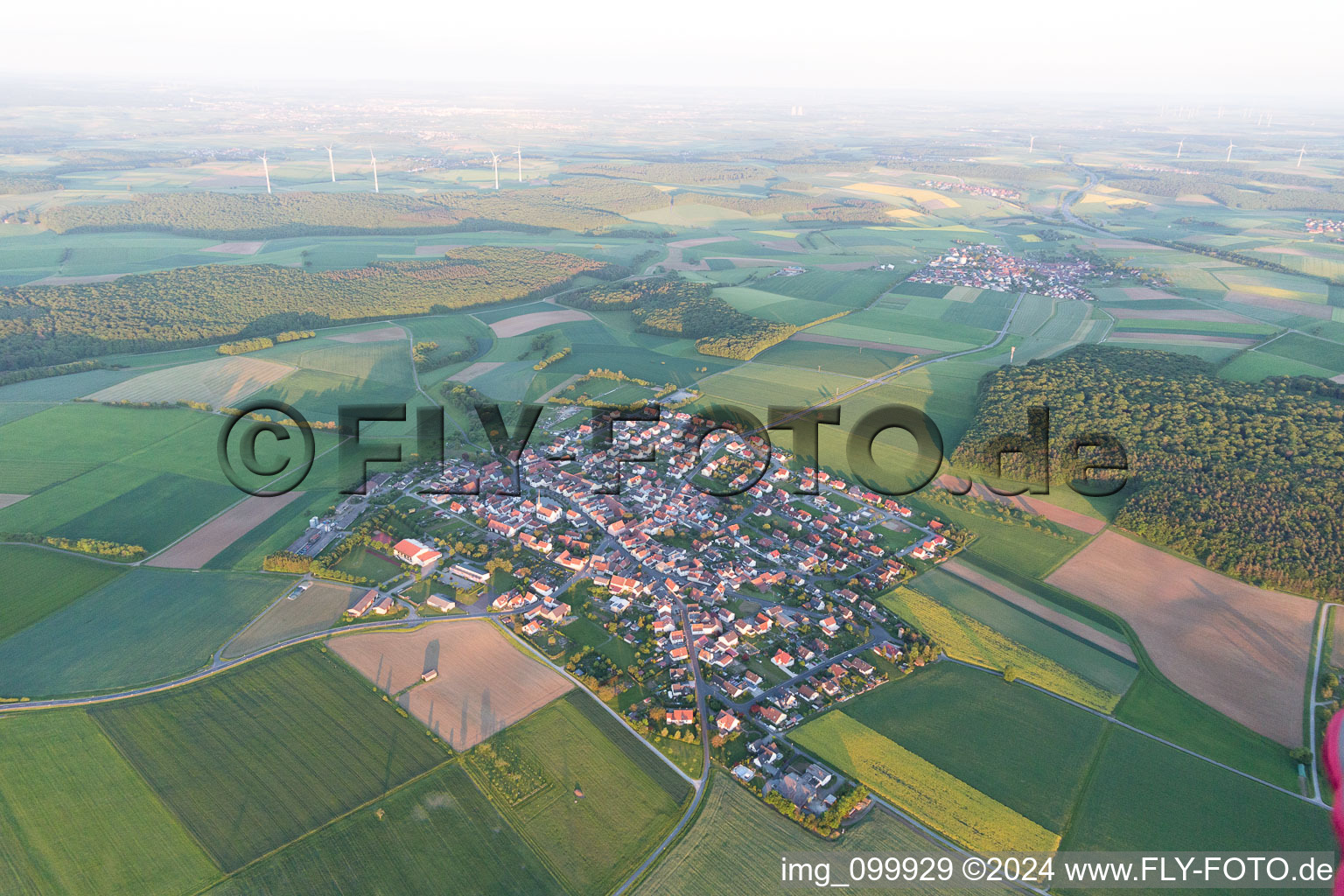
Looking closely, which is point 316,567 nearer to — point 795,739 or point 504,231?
point 795,739

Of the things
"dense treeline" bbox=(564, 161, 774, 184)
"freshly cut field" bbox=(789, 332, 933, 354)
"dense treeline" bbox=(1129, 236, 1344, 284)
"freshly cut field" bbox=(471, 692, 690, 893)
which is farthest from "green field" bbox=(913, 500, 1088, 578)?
"dense treeline" bbox=(564, 161, 774, 184)

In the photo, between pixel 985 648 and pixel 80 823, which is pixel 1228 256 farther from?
pixel 80 823

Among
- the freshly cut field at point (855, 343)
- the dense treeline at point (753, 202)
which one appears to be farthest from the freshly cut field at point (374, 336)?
the dense treeline at point (753, 202)

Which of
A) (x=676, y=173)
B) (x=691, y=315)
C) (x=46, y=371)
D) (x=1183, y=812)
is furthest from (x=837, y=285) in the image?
(x=676, y=173)

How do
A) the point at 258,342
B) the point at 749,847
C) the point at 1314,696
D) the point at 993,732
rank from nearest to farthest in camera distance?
1. the point at 749,847
2. the point at 993,732
3. the point at 1314,696
4. the point at 258,342

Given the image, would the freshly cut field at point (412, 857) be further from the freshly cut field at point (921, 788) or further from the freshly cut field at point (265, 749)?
the freshly cut field at point (921, 788)

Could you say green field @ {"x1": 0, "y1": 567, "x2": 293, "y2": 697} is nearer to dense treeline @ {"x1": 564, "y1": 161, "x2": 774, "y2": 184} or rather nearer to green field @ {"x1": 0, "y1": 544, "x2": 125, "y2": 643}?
green field @ {"x1": 0, "y1": 544, "x2": 125, "y2": 643}

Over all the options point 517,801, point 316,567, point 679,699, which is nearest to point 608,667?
point 679,699
